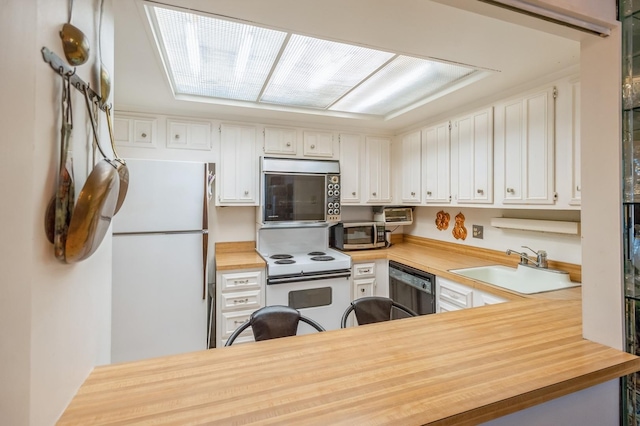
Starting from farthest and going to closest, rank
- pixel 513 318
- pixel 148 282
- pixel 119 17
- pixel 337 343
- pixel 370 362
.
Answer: pixel 148 282 < pixel 119 17 < pixel 513 318 < pixel 337 343 < pixel 370 362

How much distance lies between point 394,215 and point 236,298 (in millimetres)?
1882

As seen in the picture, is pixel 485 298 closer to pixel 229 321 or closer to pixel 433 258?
pixel 433 258

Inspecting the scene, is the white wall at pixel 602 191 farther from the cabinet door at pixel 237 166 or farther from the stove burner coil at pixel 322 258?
the cabinet door at pixel 237 166

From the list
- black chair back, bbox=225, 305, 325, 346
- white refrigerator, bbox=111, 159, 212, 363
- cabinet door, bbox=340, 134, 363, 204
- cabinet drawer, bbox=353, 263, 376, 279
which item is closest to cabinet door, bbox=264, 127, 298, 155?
cabinet door, bbox=340, 134, 363, 204

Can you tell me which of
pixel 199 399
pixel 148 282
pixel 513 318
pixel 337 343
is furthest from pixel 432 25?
pixel 148 282

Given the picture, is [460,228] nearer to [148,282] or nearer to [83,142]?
[148,282]

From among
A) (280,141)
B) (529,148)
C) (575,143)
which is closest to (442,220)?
(529,148)

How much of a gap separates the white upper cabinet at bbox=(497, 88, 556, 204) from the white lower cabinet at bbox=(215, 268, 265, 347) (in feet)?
6.80

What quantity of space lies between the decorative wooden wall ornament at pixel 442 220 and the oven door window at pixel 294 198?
1.28 m

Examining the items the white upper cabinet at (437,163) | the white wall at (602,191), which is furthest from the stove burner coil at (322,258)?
the white wall at (602,191)

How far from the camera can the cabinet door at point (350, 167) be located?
3.20 m

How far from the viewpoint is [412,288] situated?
262 centimetres

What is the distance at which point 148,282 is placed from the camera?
6.69 ft

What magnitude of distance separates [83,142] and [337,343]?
0.90 m
